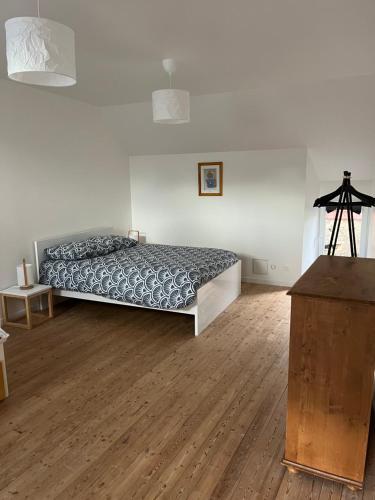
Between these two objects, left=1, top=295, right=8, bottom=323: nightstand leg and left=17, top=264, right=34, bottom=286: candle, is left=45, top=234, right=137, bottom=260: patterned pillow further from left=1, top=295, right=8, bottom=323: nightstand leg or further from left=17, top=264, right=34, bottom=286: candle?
left=1, top=295, right=8, bottom=323: nightstand leg

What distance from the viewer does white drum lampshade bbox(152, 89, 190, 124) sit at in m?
3.22

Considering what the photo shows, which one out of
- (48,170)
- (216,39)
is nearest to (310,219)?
(216,39)

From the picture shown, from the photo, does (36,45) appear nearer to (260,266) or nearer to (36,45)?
(36,45)

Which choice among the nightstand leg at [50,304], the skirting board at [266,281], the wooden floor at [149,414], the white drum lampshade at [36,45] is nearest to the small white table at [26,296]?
the nightstand leg at [50,304]

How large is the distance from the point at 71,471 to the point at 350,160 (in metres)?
4.82

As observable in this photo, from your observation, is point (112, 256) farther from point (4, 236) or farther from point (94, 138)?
point (94, 138)

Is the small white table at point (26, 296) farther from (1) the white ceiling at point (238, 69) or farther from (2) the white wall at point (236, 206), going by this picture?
(2) the white wall at point (236, 206)

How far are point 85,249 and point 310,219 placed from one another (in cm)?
320

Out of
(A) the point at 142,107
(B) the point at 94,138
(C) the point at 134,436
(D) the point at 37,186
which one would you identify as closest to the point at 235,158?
(A) the point at 142,107

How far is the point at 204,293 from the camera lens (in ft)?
12.5

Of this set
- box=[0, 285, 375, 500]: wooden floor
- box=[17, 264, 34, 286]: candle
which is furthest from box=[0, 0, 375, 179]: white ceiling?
box=[0, 285, 375, 500]: wooden floor

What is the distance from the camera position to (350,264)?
7.82 ft

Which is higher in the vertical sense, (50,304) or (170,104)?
(170,104)

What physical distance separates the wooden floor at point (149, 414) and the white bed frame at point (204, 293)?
0.18 m
